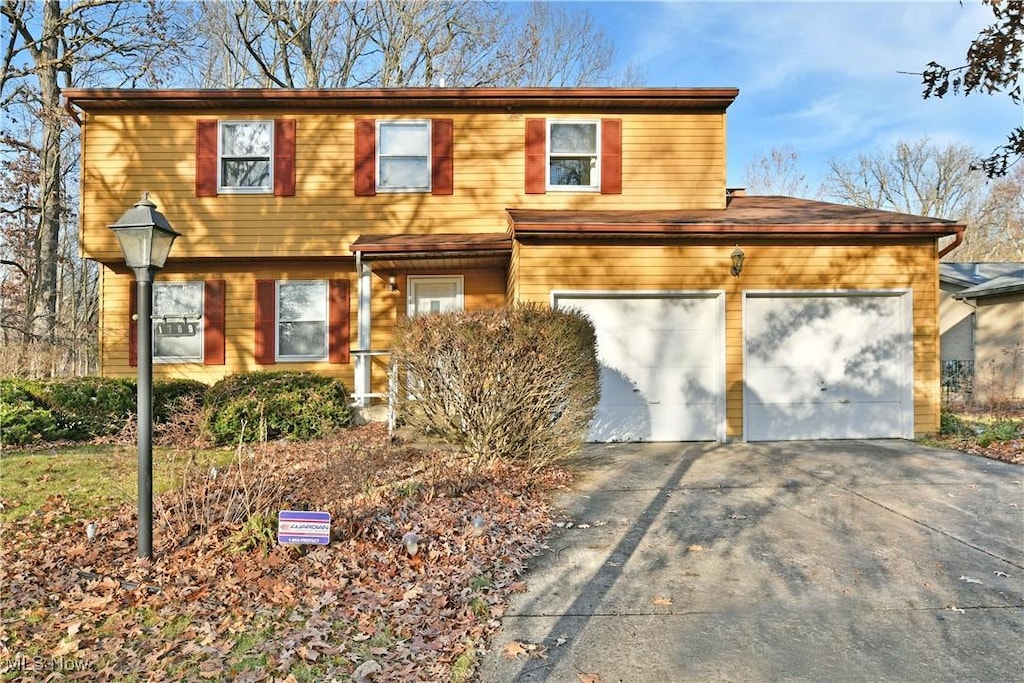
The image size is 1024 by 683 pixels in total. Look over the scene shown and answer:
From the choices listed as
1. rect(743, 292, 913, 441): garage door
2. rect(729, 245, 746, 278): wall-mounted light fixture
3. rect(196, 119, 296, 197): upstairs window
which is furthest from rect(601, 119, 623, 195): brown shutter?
rect(196, 119, 296, 197): upstairs window

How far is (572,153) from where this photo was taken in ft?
33.9

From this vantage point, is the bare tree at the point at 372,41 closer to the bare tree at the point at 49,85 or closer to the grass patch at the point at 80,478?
the bare tree at the point at 49,85

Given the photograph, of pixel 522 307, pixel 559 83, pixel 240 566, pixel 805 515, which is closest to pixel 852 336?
pixel 805 515

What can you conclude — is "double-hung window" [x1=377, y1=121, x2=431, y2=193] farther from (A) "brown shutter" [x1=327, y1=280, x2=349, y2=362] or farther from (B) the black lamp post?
(B) the black lamp post

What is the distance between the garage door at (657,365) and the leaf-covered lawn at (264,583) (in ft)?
11.2

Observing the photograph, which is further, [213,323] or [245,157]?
[213,323]

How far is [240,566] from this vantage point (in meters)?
3.59

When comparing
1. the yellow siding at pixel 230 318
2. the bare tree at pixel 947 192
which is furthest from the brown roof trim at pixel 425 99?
the bare tree at pixel 947 192

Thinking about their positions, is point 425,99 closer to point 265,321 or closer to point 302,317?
point 302,317

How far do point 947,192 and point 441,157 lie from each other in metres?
29.6

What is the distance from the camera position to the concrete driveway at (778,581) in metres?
2.80

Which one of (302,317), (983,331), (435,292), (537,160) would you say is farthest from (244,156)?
(983,331)

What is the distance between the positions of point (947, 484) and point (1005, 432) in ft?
9.47

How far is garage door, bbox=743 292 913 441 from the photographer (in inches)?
323
